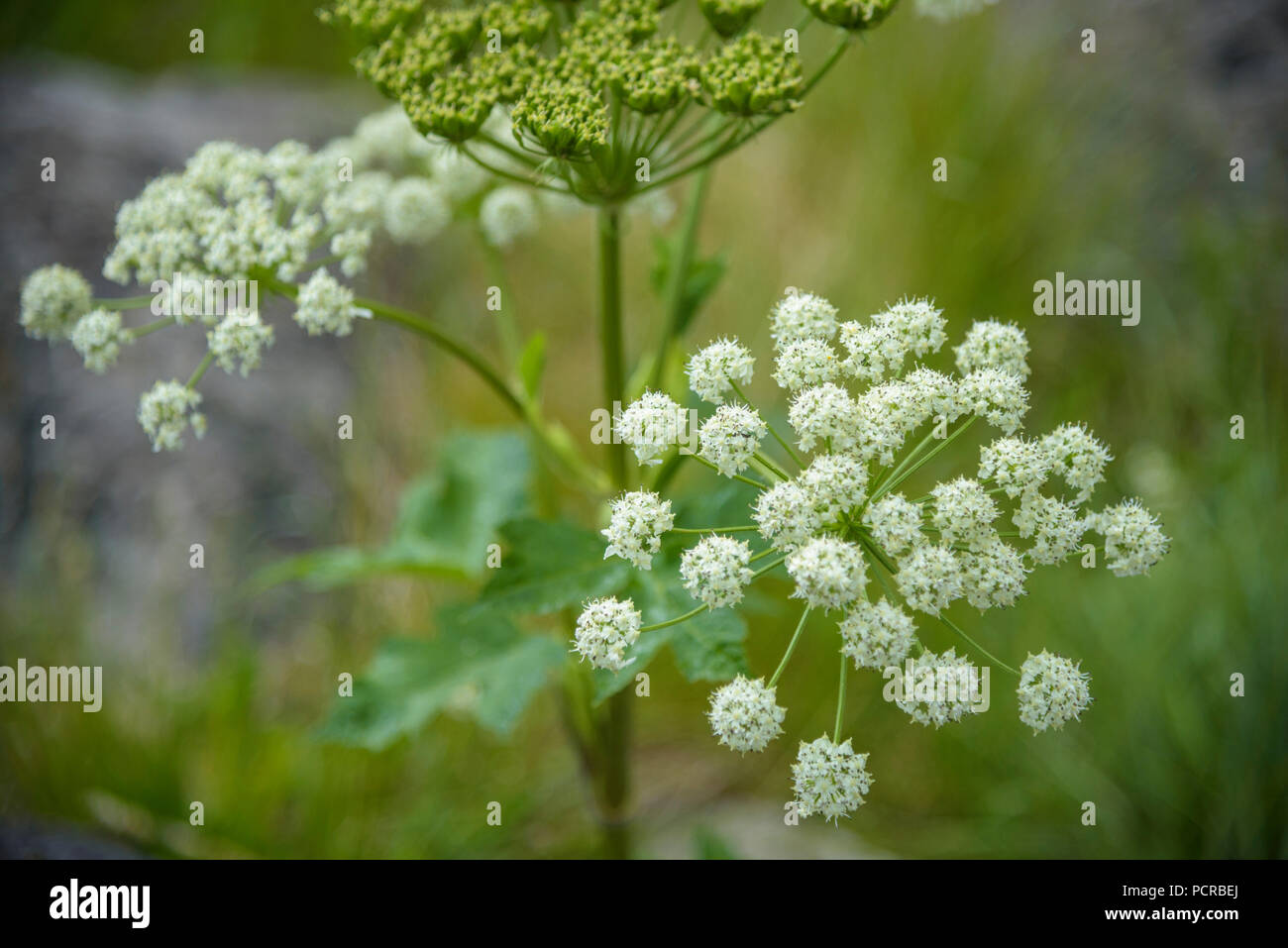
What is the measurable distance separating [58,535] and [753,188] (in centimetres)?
520

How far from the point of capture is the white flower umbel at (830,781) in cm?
185

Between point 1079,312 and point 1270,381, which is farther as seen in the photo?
point 1079,312

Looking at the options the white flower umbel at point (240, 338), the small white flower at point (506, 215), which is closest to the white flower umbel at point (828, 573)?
the white flower umbel at point (240, 338)

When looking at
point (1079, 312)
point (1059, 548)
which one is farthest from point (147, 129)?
point (1059, 548)

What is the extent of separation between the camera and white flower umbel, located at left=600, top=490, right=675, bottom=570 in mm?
1946

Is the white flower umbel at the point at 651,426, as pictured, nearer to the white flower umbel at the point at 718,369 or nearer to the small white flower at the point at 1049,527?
the white flower umbel at the point at 718,369

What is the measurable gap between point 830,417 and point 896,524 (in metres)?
0.24

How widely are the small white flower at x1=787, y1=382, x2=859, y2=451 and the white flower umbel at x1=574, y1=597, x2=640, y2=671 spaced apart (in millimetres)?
485

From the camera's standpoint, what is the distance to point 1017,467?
1.97 meters

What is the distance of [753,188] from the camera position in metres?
7.57

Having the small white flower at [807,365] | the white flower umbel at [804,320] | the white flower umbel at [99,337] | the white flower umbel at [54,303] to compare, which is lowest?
the small white flower at [807,365]

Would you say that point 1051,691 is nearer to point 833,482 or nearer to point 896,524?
point 896,524

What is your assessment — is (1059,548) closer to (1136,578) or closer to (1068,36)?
(1136,578)

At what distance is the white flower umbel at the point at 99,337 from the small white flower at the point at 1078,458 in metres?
2.04
